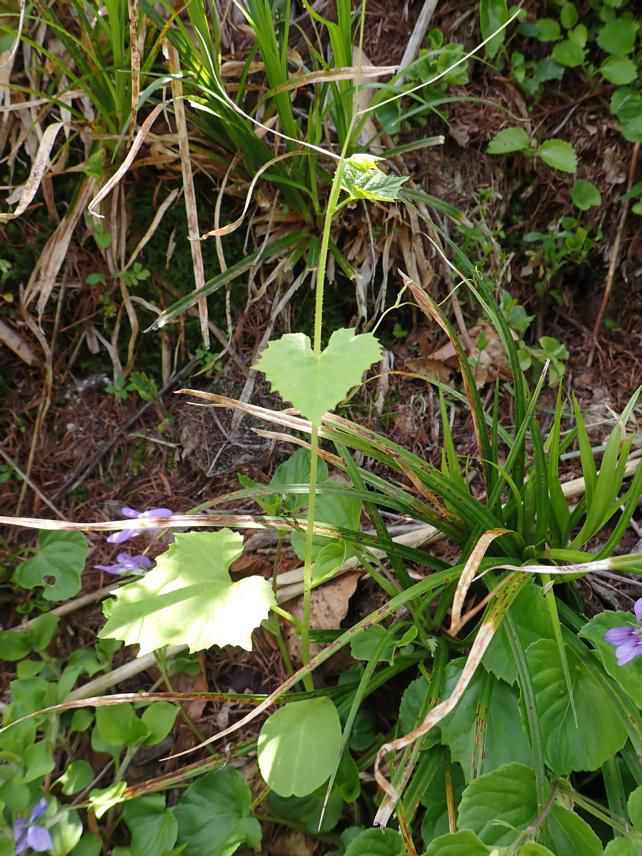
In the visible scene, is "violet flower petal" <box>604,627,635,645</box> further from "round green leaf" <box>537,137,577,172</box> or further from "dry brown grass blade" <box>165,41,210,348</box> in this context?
"round green leaf" <box>537,137,577,172</box>

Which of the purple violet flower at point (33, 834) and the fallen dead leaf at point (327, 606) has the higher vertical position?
the fallen dead leaf at point (327, 606)

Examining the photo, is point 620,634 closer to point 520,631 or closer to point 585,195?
point 520,631

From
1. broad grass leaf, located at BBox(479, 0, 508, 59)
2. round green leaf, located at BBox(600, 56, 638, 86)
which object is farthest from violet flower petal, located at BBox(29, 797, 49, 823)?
round green leaf, located at BBox(600, 56, 638, 86)

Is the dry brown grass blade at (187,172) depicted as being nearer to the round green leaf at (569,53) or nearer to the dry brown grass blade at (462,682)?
the dry brown grass blade at (462,682)

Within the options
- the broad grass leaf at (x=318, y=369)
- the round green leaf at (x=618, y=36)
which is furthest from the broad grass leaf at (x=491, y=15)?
the broad grass leaf at (x=318, y=369)

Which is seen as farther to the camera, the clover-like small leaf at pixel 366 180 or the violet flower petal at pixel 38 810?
the violet flower petal at pixel 38 810

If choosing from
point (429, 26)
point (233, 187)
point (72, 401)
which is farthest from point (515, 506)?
point (429, 26)
